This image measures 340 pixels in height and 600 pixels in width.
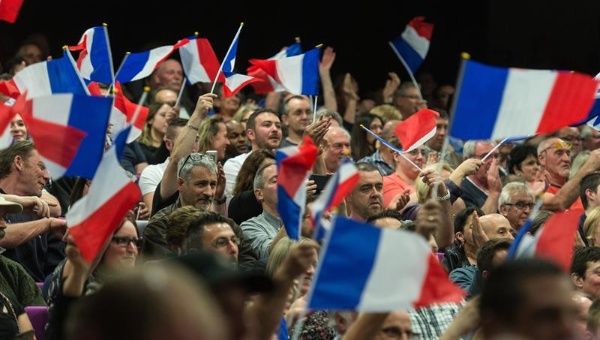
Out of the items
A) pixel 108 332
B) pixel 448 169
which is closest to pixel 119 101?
pixel 448 169

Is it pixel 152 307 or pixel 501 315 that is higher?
pixel 152 307

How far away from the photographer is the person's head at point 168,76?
40.8ft

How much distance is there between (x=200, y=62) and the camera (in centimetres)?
1044

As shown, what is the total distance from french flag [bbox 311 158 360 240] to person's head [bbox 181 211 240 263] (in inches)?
50.7

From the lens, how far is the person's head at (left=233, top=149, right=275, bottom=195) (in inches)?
356

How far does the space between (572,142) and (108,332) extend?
9.87 m

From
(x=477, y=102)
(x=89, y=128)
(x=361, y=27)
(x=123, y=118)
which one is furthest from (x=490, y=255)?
(x=361, y=27)

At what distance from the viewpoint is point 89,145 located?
5715mm

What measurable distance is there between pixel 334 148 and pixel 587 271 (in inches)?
114

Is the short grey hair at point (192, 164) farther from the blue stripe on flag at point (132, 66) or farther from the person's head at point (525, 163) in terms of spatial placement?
the person's head at point (525, 163)

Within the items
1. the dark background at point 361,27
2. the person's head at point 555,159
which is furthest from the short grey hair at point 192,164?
the dark background at point 361,27

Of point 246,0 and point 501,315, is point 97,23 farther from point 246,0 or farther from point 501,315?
point 501,315

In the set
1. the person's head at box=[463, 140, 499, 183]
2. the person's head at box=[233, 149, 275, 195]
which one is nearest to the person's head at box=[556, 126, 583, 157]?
the person's head at box=[463, 140, 499, 183]

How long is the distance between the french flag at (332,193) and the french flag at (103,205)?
758 mm
